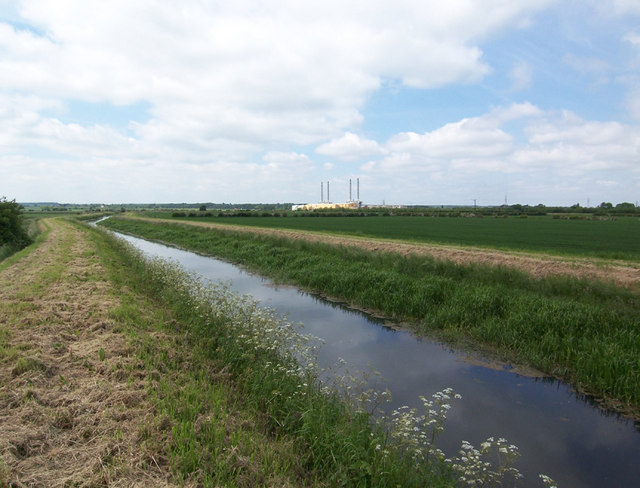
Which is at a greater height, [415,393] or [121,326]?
[121,326]

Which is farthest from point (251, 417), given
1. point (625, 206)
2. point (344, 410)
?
point (625, 206)

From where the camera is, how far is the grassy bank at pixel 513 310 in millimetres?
7656

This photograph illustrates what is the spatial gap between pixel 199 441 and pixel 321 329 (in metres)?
6.86

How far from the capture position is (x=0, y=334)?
692 centimetres

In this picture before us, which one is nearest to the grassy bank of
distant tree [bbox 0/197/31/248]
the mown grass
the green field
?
the mown grass

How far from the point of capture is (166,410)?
15.4 ft

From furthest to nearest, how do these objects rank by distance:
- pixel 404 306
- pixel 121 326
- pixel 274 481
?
1. pixel 404 306
2. pixel 121 326
3. pixel 274 481

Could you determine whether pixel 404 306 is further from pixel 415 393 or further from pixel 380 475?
pixel 380 475

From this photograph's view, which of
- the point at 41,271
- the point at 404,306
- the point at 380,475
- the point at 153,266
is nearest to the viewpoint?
the point at 380,475

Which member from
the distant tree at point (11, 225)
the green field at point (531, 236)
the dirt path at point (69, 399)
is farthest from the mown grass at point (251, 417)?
the distant tree at point (11, 225)

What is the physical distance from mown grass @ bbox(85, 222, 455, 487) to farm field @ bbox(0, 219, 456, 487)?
2 cm

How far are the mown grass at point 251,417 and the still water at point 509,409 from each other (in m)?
1.59

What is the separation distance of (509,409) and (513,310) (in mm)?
4486

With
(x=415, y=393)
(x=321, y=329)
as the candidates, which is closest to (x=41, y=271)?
(x=321, y=329)
